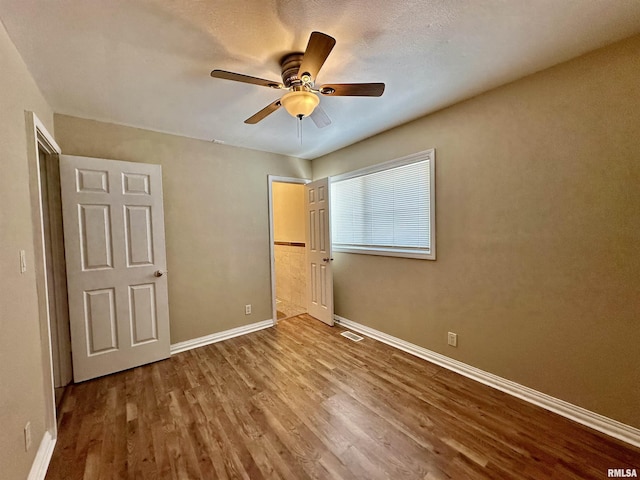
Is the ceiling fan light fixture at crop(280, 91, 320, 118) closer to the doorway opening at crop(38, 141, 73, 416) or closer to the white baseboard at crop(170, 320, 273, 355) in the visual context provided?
the doorway opening at crop(38, 141, 73, 416)

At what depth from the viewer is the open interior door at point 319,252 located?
11.7 ft

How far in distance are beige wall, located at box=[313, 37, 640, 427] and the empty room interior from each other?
0.01 metres

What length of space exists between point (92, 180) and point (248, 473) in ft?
8.70

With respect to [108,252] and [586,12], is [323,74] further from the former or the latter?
[108,252]

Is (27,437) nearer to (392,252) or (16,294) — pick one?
(16,294)

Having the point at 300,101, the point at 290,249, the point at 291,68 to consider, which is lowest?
the point at 290,249

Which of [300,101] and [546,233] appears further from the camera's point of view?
[546,233]

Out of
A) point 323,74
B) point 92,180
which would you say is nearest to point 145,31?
point 323,74

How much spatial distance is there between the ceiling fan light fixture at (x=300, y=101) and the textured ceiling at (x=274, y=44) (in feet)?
0.84

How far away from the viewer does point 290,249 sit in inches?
186

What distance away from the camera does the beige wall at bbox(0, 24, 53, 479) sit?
1195 mm

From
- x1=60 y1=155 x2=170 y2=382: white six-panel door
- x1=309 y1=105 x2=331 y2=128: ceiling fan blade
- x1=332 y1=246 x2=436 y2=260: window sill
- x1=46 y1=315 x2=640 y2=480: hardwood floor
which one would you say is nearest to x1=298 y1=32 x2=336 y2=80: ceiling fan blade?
x1=309 y1=105 x2=331 y2=128: ceiling fan blade

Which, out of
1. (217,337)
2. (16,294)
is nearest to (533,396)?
(217,337)

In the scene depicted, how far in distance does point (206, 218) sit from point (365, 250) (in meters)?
1.96
